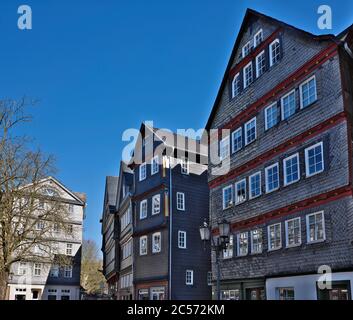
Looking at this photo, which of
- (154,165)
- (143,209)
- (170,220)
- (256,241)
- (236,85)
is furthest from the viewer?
(143,209)

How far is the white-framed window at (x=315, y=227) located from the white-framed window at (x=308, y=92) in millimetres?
4598

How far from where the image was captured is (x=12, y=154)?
2744 centimetres

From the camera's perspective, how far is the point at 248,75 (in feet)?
80.5

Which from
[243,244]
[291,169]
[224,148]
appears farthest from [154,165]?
[291,169]

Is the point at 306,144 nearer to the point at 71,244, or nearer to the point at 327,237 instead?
the point at 327,237

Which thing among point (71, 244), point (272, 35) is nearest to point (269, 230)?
point (272, 35)

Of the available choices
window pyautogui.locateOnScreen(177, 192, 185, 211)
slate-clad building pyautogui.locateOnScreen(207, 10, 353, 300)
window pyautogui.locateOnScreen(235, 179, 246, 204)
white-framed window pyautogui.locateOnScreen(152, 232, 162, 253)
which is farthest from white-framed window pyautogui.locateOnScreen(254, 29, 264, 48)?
white-framed window pyautogui.locateOnScreen(152, 232, 162, 253)

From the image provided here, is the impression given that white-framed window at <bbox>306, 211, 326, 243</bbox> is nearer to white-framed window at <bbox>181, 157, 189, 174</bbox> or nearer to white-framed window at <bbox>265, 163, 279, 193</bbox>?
white-framed window at <bbox>265, 163, 279, 193</bbox>

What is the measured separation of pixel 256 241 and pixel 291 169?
4.15m

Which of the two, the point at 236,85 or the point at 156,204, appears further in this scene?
the point at 156,204

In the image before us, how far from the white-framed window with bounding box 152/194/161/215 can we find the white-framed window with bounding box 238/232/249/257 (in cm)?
1190

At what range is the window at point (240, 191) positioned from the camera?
23.8 meters

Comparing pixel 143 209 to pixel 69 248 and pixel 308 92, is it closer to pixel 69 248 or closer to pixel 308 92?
pixel 69 248
